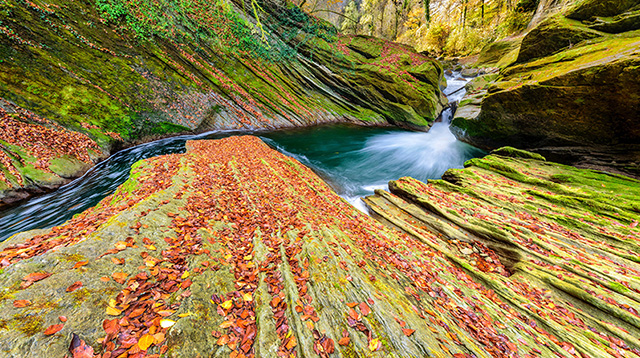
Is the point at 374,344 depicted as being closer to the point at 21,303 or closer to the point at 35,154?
the point at 21,303

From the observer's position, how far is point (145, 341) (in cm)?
189

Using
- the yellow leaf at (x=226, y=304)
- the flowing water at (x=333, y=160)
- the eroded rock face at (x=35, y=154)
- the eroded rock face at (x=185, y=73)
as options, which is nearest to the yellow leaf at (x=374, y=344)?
the yellow leaf at (x=226, y=304)

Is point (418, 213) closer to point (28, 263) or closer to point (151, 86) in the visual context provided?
point (28, 263)

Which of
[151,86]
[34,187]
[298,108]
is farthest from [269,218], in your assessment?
[298,108]

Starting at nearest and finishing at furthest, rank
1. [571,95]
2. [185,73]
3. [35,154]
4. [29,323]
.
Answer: [29,323] → [35,154] → [571,95] → [185,73]

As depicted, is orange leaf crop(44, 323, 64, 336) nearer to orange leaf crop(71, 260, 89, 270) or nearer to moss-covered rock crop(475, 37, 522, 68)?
orange leaf crop(71, 260, 89, 270)

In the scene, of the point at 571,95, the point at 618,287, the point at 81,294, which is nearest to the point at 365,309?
the point at 81,294

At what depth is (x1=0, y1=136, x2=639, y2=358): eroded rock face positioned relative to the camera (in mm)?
2023

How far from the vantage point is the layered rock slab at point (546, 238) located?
136 inches

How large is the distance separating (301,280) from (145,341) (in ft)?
6.28

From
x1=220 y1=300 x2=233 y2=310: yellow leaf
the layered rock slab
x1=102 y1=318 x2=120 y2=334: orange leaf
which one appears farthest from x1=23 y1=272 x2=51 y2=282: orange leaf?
the layered rock slab

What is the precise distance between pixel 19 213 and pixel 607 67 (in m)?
19.9

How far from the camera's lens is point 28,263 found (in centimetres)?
215

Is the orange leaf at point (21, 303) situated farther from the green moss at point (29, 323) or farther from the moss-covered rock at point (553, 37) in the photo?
the moss-covered rock at point (553, 37)
